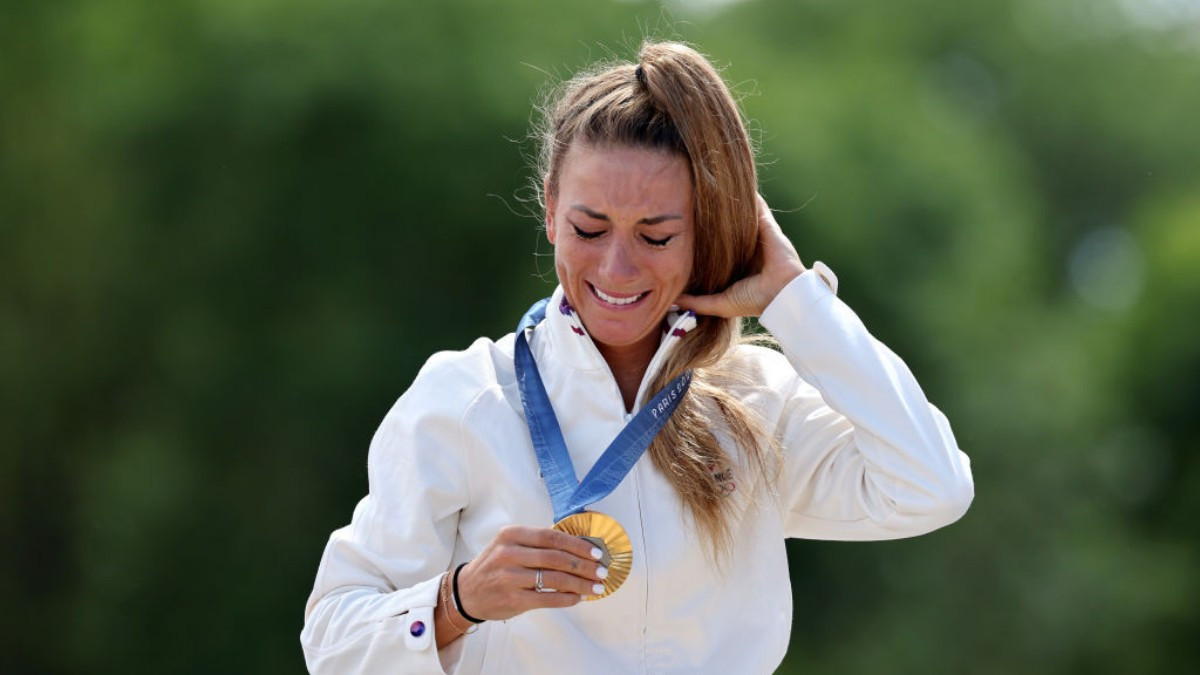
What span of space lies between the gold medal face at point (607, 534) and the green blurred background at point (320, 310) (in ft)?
22.3

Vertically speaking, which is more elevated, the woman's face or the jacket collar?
the woman's face

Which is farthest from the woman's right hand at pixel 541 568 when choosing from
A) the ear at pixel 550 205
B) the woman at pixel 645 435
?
the ear at pixel 550 205

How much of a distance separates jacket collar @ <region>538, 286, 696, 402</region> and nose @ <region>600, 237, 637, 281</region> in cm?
12

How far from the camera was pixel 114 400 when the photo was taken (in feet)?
35.4

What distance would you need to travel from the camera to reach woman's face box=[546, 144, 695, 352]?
10.5 feet

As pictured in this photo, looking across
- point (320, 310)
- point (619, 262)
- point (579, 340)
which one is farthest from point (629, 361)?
point (320, 310)

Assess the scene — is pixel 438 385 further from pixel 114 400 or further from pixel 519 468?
pixel 114 400

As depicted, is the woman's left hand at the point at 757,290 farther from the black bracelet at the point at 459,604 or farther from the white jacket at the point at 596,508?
the black bracelet at the point at 459,604

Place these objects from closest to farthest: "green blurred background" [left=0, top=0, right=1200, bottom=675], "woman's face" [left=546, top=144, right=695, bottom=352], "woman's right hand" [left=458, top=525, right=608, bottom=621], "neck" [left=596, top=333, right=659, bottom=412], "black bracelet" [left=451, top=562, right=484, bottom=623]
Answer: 1. "woman's right hand" [left=458, top=525, right=608, bottom=621]
2. "black bracelet" [left=451, top=562, right=484, bottom=623]
3. "woman's face" [left=546, top=144, right=695, bottom=352]
4. "neck" [left=596, top=333, right=659, bottom=412]
5. "green blurred background" [left=0, top=0, right=1200, bottom=675]

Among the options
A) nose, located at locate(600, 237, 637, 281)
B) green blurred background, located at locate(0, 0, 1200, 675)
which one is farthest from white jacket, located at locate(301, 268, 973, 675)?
green blurred background, located at locate(0, 0, 1200, 675)

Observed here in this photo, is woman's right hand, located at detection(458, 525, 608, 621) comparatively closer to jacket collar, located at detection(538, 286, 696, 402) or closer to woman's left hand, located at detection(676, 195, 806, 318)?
jacket collar, located at detection(538, 286, 696, 402)

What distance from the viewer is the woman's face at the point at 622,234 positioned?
3193 mm

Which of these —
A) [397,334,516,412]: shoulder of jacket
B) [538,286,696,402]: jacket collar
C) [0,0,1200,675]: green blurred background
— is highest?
[538,286,696,402]: jacket collar

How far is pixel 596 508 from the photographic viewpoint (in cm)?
314
